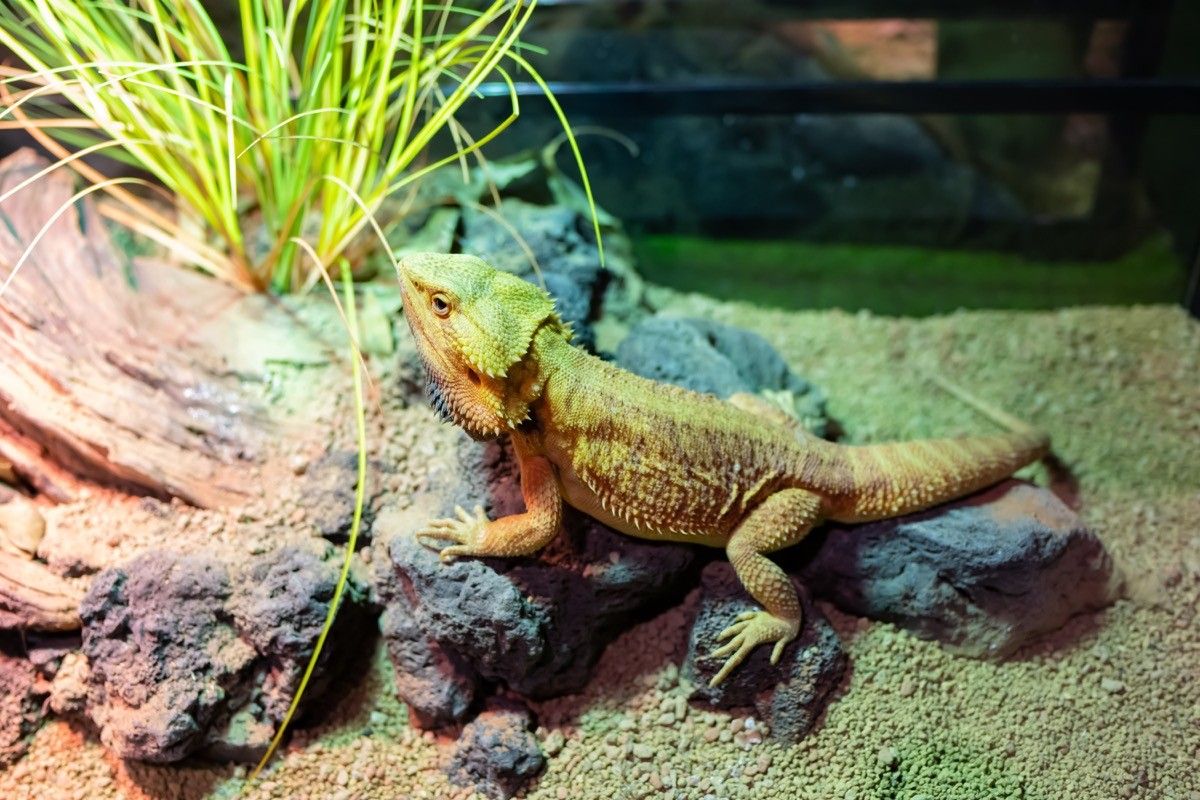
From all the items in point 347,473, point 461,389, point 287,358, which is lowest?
point 347,473

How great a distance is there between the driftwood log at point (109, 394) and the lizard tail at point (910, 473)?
216 cm

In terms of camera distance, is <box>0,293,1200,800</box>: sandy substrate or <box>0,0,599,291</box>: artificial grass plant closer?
<box>0,293,1200,800</box>: sandy substrate

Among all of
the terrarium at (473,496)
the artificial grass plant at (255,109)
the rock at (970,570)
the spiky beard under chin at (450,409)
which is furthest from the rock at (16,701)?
the rock at (970,570)

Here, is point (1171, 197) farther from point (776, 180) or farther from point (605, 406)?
point (605, 406)

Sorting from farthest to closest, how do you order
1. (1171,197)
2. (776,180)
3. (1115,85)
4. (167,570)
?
1. (776,180)
2. (1171,197)
3. (1115,85)
4. (167,570)

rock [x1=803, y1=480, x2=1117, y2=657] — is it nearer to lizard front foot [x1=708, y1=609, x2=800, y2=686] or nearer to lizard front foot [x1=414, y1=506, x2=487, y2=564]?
lizard front foot [x1=708, y1=609, x2=800, y2=686]

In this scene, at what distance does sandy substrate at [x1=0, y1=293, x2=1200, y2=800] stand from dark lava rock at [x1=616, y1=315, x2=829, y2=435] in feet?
2.70

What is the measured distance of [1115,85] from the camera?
411cm

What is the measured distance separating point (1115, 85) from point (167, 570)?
4556 millimetres

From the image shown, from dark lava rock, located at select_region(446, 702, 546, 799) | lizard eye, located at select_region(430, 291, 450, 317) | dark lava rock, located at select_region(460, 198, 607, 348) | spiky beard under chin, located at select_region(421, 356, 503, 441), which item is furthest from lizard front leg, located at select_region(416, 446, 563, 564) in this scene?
dark lava rock, located at select_region(460, 198, 607, 348)

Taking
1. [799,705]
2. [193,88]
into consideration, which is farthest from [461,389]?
[193,88]

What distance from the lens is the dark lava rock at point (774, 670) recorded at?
9.46 ft

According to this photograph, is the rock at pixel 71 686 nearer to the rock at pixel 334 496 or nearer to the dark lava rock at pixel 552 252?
the rock at pixel 334 496

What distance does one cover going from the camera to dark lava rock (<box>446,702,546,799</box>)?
286 cm
